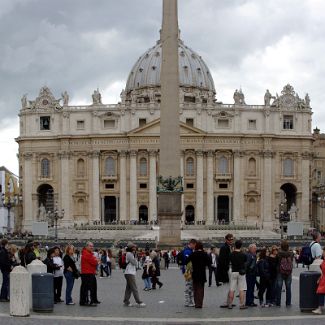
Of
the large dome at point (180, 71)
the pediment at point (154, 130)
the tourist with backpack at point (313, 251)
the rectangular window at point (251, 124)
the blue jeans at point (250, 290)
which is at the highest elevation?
the large dome at point (180, 71)

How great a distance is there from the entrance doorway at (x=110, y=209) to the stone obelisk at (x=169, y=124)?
59.5m

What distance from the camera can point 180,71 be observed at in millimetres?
121625

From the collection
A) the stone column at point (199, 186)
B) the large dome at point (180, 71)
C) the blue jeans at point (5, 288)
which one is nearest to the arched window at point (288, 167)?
the stone column at point (199, 186)

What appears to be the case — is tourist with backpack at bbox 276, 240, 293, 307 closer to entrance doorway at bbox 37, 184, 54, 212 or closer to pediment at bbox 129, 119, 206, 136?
pediment at bbox 129, 119, 206, 136

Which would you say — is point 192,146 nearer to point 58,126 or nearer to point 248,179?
point 248,179

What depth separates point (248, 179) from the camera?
3898 inches

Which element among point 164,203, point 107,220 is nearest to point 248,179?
point 107,220

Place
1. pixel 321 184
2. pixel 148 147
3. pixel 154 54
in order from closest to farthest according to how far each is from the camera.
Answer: pixel 148 147, pixel 321 184, pixel 154 54

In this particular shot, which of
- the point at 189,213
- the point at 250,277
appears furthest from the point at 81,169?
the point at 250,277

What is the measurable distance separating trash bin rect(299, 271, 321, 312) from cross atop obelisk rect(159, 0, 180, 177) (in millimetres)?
22261

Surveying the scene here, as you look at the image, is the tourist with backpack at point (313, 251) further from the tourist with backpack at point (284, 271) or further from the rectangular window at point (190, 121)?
the rectangular window at point (190, 121)

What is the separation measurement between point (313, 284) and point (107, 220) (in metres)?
82.8

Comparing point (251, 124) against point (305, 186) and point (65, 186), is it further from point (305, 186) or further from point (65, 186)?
point (65, 186)

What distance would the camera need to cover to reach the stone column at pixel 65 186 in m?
98.2
